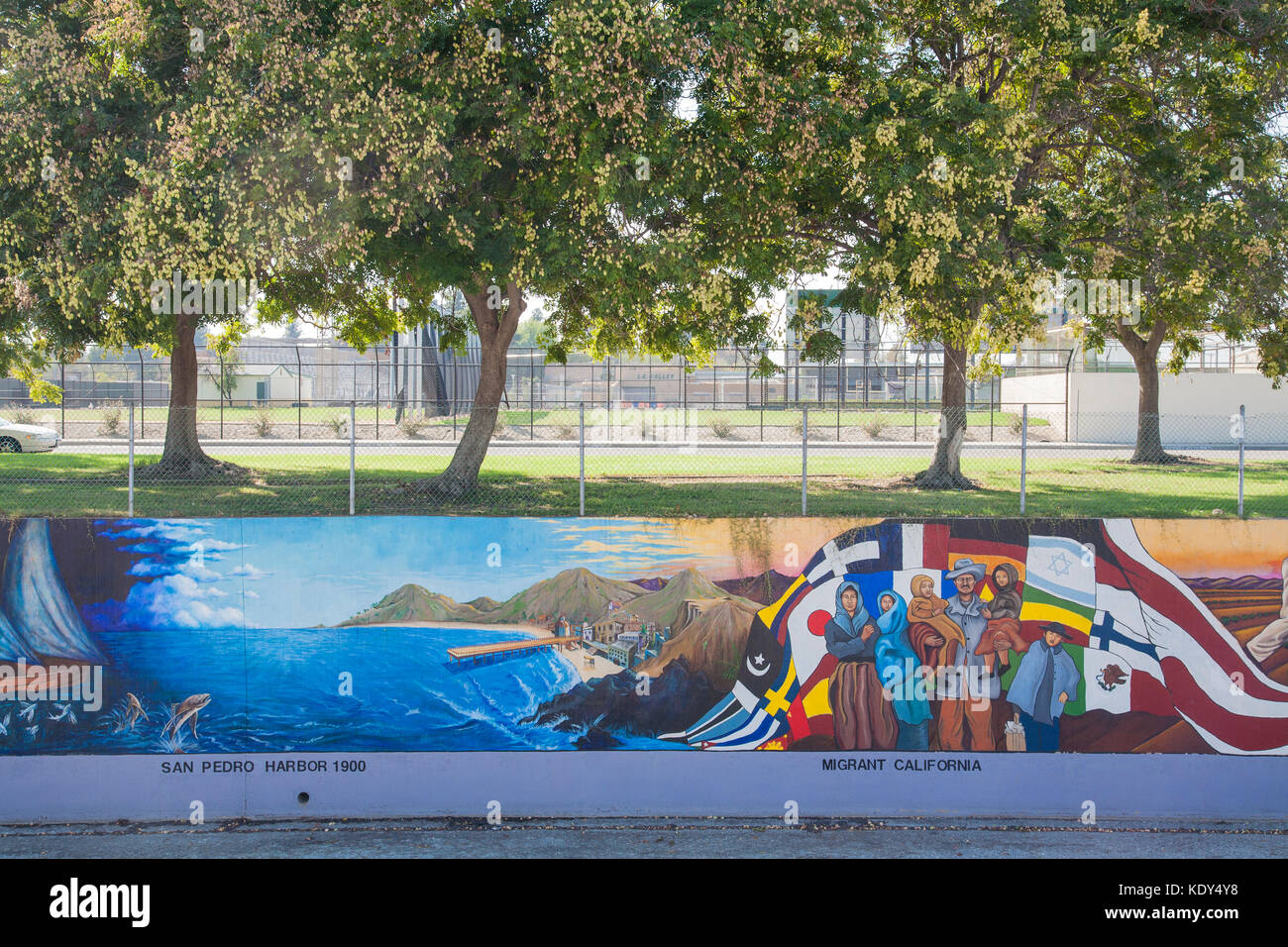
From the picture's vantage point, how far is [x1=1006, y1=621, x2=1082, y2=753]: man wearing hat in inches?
389

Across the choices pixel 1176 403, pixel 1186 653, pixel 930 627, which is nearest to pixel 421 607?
pixel 930 627

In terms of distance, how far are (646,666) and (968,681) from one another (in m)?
3.13

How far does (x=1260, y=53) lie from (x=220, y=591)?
608 inches

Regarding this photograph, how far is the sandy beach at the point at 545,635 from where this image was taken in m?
10.1

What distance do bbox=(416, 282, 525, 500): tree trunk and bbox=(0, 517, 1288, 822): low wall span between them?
491cm

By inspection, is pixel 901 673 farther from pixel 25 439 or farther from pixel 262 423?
pixel 262 423

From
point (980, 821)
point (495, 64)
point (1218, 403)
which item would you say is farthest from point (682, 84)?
point (1218, 403)

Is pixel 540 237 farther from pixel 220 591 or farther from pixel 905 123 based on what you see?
pixel 220 591

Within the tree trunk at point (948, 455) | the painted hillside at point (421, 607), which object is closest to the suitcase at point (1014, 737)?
the painted hillside at point (421, 607)

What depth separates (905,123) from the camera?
12.9 meters

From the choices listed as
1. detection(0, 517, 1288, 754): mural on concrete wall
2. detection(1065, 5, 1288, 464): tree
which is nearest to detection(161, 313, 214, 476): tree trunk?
Answer: detection(0, 517, 1288, 754): mural on concrete wall

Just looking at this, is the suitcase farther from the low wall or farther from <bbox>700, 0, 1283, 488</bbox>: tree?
<bbox>700, 0, 1283, 488</bbox>: tree

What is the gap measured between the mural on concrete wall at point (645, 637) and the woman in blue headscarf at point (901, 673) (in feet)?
0.07

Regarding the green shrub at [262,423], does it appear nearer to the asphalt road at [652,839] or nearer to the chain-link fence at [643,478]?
the chain-link fence at [643,478]
